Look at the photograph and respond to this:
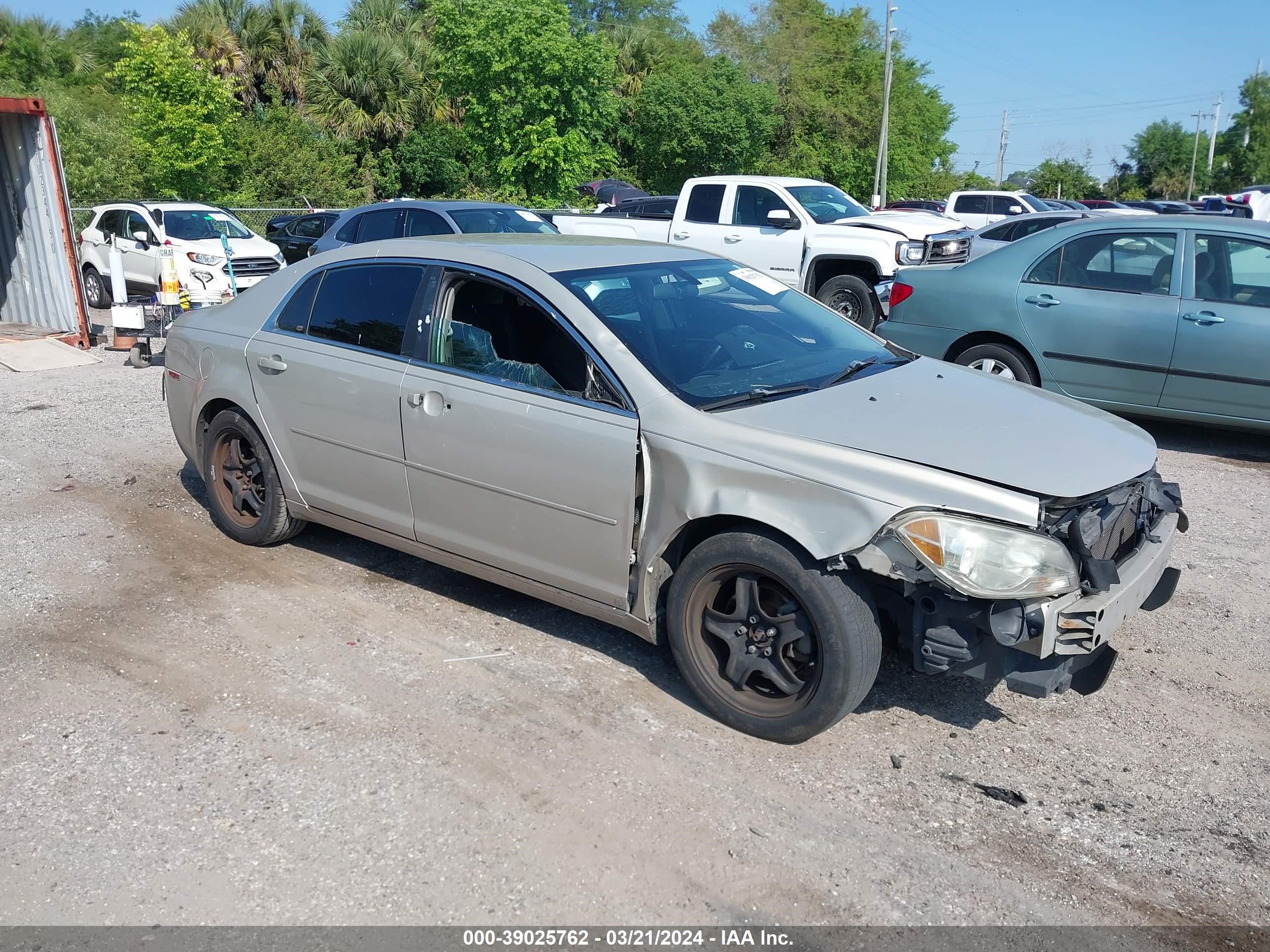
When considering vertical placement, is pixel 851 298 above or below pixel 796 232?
below

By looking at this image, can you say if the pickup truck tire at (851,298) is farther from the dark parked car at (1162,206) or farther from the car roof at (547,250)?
the dark parked car at (1162,206)

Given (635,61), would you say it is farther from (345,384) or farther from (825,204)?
(345,384)

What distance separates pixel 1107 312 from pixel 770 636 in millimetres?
5198

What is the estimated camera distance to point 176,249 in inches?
583

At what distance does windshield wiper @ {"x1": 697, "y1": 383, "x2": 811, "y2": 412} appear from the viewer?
3984 millimetres

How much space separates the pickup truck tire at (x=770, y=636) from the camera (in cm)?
356

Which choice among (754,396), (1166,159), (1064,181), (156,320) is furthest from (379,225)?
(1166,159)

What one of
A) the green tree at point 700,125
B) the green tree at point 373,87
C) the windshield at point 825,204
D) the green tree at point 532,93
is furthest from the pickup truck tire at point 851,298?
the green tree at point 700,125

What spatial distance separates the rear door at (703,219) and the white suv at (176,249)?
232 inches

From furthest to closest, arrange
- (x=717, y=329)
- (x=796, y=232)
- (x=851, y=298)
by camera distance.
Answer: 1. (x=796, y=232)
2. (x=851, y=298)
3. (x=717, y=329)

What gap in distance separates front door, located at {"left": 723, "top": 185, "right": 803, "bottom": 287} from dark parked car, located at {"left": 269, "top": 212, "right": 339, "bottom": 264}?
7921 millimetres

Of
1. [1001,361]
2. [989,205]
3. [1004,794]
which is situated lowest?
[1004,794]

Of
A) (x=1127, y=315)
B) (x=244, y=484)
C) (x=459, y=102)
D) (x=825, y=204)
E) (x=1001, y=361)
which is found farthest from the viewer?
(x=459, y=102)

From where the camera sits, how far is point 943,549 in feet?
11.1
